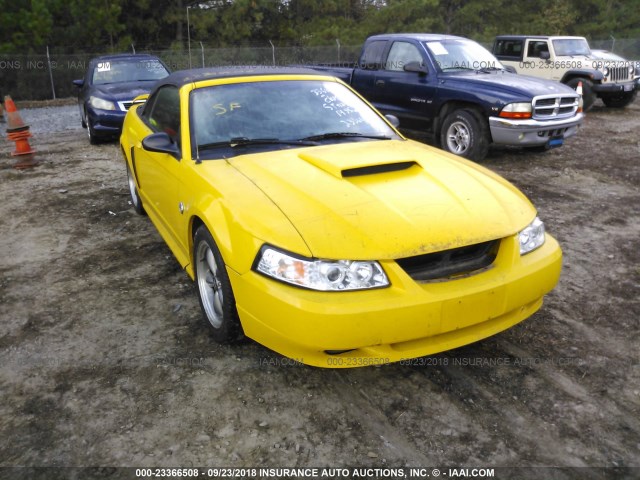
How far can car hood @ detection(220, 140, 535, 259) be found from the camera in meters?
2.67

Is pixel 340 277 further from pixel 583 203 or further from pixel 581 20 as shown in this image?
pixel 581 20

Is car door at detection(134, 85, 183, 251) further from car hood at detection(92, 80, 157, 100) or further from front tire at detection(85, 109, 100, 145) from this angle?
front tire at detection(85, 109, 100, 145)

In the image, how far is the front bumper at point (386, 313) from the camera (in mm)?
2531

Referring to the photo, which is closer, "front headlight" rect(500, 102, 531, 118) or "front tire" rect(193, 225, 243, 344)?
"front tire" rect(193, 225, 243, 344)

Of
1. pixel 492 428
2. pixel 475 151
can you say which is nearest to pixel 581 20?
pixel 475 151

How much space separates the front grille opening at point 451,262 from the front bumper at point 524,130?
5.16 metres

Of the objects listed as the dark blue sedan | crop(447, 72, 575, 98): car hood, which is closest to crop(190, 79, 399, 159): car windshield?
crop(447, 72, 575, 98): car hood

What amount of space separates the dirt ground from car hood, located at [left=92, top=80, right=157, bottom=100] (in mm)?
5542

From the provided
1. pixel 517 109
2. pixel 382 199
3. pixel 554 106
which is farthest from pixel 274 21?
pixel 382 199

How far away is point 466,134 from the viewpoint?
A: 8047 mm

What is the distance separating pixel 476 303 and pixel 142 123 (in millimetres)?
3685

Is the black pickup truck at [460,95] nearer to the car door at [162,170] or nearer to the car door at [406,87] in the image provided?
the car door at [406,87]

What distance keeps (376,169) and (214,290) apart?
4.25ft

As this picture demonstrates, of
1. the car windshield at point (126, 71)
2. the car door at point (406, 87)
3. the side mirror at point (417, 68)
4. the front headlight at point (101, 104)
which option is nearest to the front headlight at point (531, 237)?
the car door at point (406, 87)
